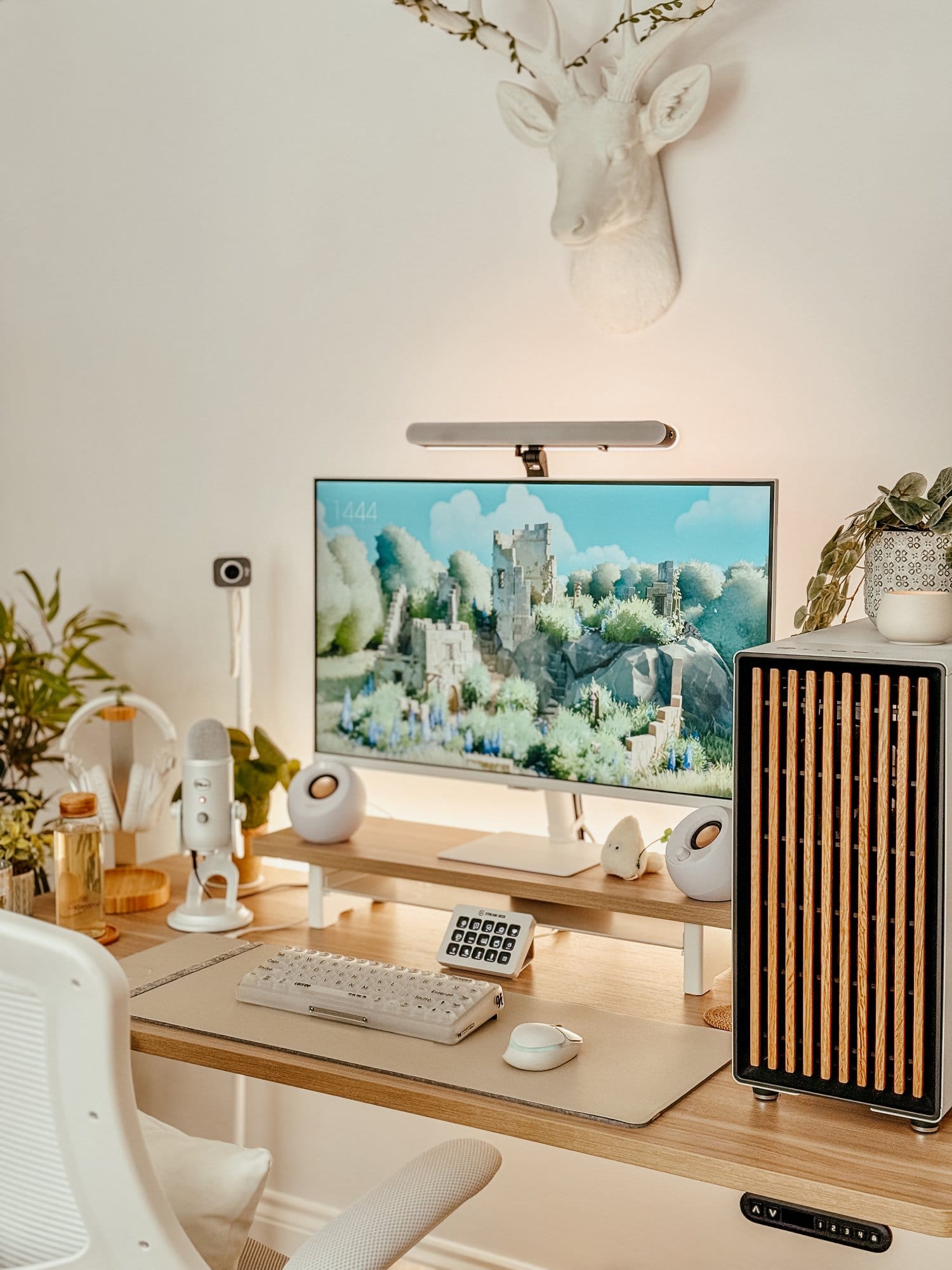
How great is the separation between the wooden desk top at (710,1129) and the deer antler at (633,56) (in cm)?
123

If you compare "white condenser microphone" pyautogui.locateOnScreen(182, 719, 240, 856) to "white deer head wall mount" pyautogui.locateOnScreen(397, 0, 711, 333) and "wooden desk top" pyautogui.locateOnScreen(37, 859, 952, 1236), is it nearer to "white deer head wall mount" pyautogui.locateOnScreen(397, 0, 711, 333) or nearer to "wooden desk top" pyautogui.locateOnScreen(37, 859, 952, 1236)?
"wooden desk top" pyautogui.locateOnScreen(37, 859, 952, 1236)

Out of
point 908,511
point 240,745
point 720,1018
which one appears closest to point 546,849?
point 720,1018

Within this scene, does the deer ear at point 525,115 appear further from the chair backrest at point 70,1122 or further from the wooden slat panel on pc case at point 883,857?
the chair backrest at point 70,1122

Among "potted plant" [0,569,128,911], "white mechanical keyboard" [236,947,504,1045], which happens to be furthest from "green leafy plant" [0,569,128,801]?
"white mechanical keyboard" [236,947,504,1045]

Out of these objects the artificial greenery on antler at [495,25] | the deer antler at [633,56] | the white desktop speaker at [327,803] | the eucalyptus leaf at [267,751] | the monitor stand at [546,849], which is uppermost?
the artificial greenery on antler at [495,25]

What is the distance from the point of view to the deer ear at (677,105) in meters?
1.90

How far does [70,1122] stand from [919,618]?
93 centimetres

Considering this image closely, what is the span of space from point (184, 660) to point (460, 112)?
1106 mm

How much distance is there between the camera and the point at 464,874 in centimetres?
195

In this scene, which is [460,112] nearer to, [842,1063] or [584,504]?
[584,504]

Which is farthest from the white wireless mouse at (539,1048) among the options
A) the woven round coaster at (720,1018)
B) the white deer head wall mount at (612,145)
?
the white deer head wall mount at (612,145)

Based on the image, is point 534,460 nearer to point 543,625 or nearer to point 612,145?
point 543,625

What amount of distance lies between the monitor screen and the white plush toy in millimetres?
62

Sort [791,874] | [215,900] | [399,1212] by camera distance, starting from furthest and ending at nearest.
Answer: [215,900], [791,874], [399,1212]
